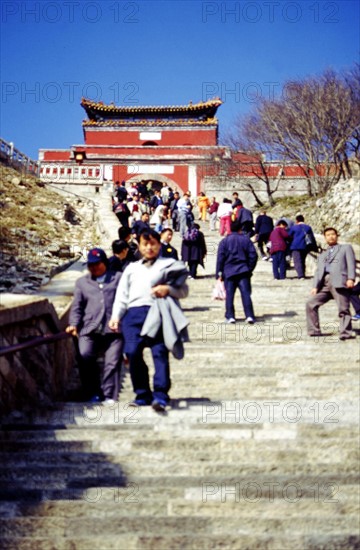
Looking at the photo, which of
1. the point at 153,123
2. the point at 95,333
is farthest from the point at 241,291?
the point at 153,123

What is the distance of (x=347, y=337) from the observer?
8.27m

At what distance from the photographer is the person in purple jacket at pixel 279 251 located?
42.9 feet

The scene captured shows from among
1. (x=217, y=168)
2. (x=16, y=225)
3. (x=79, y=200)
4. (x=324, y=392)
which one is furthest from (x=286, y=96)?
(x=324, y=392)

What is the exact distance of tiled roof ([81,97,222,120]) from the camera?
41406mm

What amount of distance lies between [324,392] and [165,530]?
2.68 metres

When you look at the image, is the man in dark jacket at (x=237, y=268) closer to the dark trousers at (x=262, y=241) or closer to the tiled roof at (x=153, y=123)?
the dark trousers at (x=262, y=241)

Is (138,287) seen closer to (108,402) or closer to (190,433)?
(108,402)

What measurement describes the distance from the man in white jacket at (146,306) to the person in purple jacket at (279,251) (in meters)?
7.56

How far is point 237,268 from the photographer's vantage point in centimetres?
919

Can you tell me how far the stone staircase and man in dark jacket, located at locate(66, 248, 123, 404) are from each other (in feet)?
1.30

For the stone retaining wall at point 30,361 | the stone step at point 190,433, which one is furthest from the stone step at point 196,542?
the stone retaining wall at point 30,361

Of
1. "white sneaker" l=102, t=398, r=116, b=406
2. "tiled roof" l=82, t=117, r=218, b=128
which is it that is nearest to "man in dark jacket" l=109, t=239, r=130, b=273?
"white sneaker" l=102, t=398, r=116, b=406

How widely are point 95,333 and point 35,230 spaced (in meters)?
14.0

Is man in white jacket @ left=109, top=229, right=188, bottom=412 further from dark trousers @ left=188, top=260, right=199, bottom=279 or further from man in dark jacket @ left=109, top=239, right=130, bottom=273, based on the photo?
dark trousers @ left=188, top=260, right=199, bottom=279
